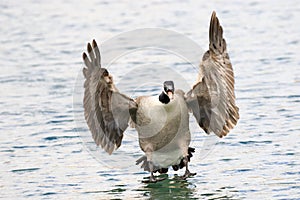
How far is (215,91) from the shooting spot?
1009 cm

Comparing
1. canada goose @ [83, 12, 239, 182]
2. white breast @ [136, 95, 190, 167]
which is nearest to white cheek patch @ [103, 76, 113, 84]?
canada goose @ [83, 12, 239, 182]

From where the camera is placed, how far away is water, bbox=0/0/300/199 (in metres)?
9.77

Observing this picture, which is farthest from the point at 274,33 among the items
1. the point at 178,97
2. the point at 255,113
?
the point at 178,97

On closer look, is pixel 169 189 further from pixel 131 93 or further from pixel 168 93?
pixel 131 93

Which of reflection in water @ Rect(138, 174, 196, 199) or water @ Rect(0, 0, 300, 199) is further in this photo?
water @ Rect(0, 0, 300, 199)

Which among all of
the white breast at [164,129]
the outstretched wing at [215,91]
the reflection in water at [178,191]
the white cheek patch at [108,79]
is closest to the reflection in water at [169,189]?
the reflection in water at [178,191]

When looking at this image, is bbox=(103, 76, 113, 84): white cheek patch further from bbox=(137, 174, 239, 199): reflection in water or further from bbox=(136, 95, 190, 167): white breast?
bbox=(137, 174, 239, 199): reflection in water

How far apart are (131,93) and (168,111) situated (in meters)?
4.20

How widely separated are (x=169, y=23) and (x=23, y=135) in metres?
7.89

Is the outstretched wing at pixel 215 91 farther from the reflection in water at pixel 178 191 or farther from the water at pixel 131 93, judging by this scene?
the reflection in water at pixel 178 191

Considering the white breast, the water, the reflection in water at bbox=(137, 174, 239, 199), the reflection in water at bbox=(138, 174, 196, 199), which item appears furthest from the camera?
the white breast

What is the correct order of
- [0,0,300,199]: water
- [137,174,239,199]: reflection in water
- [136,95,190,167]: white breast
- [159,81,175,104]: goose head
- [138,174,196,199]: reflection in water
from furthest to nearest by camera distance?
1. [136,95,190,167]: white breast
2. [0,0,300,199]: water
3. [159,81,175,104]: goose head
4. [138,174,196,199]: reflection in water
5. [137,174,239,199]: reflection in water

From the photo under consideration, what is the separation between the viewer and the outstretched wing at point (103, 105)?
9.53m

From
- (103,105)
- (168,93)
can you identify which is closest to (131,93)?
(103,105)
